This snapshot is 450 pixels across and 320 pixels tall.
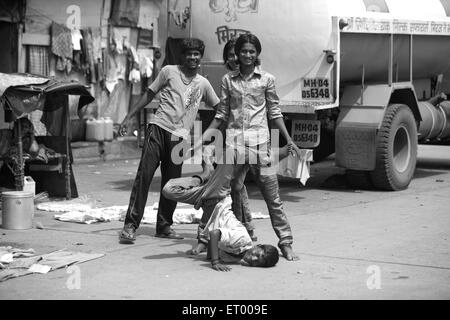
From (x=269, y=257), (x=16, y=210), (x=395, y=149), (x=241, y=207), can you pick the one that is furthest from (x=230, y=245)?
(x=395, y=149)

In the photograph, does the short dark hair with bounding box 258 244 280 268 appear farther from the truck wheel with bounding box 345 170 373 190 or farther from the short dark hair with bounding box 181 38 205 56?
the truck wheel with bounding box 345 170 373 190

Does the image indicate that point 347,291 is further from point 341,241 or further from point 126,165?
point 126,165

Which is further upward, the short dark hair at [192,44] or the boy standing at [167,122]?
the short dark hair at [192,44]

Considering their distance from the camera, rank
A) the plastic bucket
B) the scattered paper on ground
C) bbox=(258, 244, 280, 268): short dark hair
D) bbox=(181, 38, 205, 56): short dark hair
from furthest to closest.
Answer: the scattered paper on ground < the plastic bucket < bbox=(181, 38, 205, 56): short dark hair < bbox=(258, 244, 280, 268): short dark hair

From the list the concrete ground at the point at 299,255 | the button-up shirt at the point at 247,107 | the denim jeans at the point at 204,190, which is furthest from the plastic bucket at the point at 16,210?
the button-up shirt at the point at 247,107

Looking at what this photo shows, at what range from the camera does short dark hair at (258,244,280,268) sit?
287 inches

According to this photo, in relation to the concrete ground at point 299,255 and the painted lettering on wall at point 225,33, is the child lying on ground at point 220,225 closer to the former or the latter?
the concrete ground at point 299,255

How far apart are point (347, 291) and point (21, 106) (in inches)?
206

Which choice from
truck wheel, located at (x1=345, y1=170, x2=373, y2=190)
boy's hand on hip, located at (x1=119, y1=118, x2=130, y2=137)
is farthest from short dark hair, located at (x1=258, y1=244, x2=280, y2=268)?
truck wheel, located at (x1=345, y1=170, x2=373, y2=190)

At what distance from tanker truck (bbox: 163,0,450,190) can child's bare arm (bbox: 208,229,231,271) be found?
4314 mm

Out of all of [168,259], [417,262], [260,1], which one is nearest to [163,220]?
[168,259]

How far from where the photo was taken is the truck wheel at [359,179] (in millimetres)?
12375

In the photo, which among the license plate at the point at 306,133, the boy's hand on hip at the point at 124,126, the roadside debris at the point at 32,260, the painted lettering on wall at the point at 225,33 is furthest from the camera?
the painted lettering on wall at the point at 225,33

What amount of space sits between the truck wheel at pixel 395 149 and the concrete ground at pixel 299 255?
23 cm
